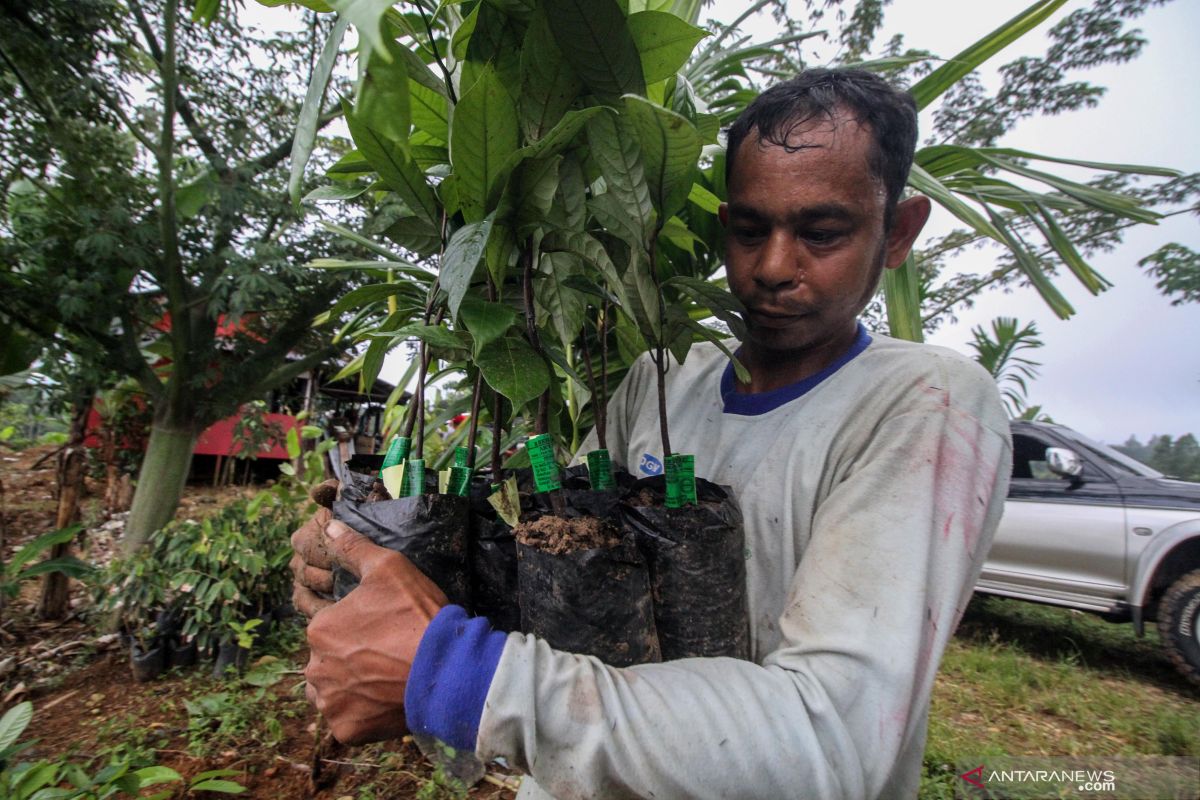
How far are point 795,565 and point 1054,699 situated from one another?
3.27m

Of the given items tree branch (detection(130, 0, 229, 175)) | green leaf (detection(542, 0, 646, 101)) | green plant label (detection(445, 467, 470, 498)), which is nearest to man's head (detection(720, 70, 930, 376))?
green leaf (detection(542, 0, 646, 101))

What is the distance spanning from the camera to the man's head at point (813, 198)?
0.78 metres

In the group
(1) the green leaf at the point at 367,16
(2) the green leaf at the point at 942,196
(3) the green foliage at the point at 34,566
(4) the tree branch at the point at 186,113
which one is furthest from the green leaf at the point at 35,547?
(2) the green leaf at the point at 942,196

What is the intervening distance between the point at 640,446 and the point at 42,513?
702 centimetres

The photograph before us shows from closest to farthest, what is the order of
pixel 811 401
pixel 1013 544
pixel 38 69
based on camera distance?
pixel 811 401, pixel 38 69, pixel 1013 544

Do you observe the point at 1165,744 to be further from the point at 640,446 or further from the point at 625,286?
the point at 625,286

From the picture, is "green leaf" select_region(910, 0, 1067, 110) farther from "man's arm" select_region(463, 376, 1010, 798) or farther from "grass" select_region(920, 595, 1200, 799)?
"grass" select_region(920, 595, 1200, 799)

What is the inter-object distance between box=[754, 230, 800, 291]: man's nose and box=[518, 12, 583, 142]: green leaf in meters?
0.32

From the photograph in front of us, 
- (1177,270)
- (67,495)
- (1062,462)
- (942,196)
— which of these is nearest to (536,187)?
(942,196)

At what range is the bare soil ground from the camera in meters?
2.18

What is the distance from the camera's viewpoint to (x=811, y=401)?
2.75 ft

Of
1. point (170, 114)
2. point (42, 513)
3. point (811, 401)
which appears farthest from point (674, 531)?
point (42, 513)

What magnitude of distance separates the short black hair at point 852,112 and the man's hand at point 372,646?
702 mm

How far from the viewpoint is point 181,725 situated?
2557mm
